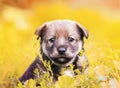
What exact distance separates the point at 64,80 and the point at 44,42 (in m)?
0.31

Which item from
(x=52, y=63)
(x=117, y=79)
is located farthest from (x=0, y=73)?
(x=117, y=79)

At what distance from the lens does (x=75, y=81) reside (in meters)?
1.75

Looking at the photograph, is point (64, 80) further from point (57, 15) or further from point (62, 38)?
point (57, 15)

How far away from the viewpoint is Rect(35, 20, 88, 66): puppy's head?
6.39ft

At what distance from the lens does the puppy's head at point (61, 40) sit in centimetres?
195

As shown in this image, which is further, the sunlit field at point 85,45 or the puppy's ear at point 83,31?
the puppy's ear at point 83,31

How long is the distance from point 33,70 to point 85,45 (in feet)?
0.66

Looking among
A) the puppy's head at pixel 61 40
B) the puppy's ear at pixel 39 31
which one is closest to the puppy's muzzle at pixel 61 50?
the puppy's head at pixel 61 40

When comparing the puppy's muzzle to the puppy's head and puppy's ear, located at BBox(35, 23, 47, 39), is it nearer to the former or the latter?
the puppy's head

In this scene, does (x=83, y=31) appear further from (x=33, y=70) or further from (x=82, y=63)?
(x=33, y=70)

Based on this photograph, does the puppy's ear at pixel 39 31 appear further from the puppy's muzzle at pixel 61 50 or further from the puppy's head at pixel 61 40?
the puppy's muzzle at pixel 61 50

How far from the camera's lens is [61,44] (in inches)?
76.1

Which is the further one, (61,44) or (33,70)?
(33,70)

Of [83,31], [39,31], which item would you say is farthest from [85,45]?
[39,31]
